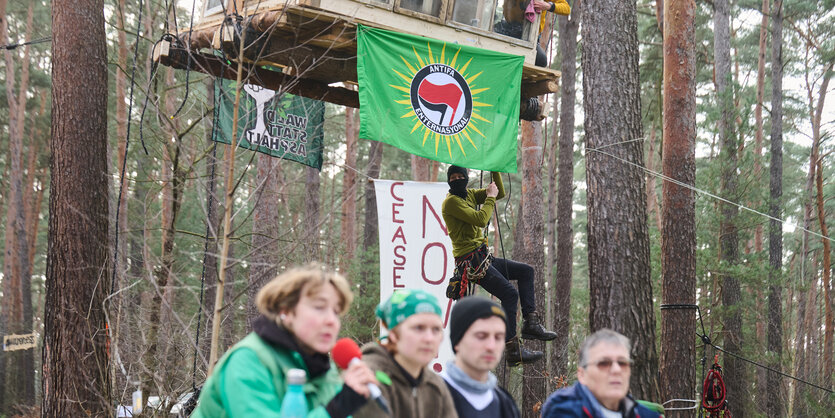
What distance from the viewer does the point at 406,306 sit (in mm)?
3359

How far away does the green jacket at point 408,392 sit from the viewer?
10.8 ft

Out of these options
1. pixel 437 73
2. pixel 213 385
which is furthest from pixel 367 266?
pixel 213 385

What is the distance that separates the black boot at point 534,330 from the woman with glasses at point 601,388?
398 cm

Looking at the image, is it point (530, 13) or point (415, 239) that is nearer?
point (530, 13)

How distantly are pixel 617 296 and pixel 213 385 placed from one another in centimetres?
552

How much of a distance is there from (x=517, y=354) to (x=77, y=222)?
5.09 m

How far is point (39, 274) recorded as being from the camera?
36.3 metres

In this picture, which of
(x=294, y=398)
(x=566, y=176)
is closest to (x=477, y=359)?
(x=294, y=398)

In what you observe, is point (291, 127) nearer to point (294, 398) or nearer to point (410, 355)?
point (410, 355)

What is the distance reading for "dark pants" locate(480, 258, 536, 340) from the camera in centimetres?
803

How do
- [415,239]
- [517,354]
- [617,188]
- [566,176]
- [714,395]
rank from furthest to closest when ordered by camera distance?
[566,176] → [415,239] → [714,395] → [517,354] → [617,188]

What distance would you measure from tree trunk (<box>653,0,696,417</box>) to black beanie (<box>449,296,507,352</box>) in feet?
27.0

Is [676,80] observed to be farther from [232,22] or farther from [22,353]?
[22,353]

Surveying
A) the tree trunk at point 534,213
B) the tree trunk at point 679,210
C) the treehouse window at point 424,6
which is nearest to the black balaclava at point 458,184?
the treehouse window at point 424,6
